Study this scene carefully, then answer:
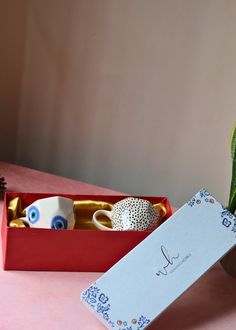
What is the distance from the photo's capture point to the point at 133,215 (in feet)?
3.07

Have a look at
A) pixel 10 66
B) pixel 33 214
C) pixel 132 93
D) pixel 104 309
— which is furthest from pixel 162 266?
pixel 10 66

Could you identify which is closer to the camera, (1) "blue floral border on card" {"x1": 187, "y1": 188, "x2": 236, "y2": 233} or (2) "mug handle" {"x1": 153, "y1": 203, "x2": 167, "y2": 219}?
(1) "blue floral border on card" {"x1": 187, "y1": 188, "x2": 236, "y2": 233}

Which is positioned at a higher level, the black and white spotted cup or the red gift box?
the black and white spotted cup

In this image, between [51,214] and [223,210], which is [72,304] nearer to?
[51,214]

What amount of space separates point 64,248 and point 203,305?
9.4 inches

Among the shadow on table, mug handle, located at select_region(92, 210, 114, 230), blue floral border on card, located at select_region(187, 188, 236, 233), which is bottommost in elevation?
the shadow on table

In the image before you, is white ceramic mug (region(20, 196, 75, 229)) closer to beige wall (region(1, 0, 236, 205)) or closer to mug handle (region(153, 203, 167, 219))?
mug handle (region(153, 203, 167, 219))

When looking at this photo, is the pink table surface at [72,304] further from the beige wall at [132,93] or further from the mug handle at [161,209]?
the beige wall at [132,93]

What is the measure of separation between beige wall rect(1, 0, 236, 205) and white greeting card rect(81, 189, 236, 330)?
407 millimetres

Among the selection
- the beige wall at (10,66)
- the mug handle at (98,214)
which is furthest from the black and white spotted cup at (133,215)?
the beige wall at (10,66)

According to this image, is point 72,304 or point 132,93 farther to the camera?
point 132,93

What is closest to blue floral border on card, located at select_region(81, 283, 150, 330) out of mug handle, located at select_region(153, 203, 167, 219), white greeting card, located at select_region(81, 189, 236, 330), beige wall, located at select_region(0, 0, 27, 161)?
white greeting card, located at select_region(81, 189, 236, 330)

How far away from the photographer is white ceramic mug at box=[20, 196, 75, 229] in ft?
2.98

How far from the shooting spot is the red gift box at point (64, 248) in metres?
0.88
